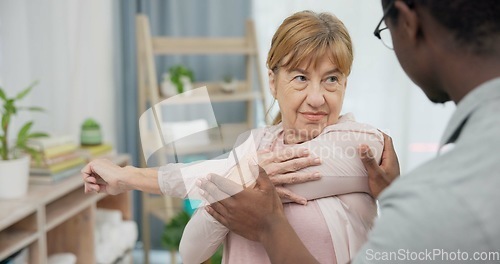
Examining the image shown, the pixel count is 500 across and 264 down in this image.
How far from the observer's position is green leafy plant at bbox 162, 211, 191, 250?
8.93 feet

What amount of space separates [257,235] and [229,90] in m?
2.19

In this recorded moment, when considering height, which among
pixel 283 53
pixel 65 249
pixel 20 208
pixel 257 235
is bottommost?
pixel 65 249

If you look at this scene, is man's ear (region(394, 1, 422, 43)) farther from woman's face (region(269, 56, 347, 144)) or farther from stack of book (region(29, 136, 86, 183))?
stack of book (region(29, 136, 86, 183))

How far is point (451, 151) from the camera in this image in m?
0.55

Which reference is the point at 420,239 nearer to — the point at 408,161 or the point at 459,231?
the point at 459,231

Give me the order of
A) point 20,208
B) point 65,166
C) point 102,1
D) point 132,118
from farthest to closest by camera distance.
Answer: point 132,118 < point 102,1 < point 65,166 < point 20,208

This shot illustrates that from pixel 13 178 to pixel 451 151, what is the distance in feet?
5.40

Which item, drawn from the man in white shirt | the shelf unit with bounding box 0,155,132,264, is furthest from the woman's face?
the shelf unit with bounding box 0,155,132,264

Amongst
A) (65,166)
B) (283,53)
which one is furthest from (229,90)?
(283,53)

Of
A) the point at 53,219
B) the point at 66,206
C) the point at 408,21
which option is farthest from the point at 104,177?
the point at 66,206

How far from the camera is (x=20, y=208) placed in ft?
5.72

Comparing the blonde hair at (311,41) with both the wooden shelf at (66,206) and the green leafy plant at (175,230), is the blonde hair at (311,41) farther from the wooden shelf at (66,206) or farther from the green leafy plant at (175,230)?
the green leafy plant at (175,230)

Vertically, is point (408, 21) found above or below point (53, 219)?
above

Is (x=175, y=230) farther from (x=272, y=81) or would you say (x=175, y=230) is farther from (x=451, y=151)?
(x=451, y=151)
